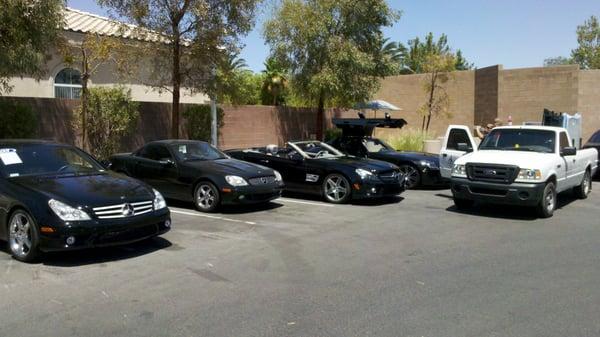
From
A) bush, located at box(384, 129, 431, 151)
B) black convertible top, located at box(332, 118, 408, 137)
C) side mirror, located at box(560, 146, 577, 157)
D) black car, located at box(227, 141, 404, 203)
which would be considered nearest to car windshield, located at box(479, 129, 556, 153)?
side mirror, located at box(560, 146, 577, 157)

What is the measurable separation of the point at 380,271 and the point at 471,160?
16.0 feet

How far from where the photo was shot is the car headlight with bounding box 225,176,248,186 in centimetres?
1000

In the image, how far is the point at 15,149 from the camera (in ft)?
25.0

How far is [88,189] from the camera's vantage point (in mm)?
6965

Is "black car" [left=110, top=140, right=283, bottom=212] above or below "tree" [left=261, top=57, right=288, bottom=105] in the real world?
below

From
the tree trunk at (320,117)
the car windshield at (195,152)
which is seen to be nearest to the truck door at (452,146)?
the car windshield at (195,152)

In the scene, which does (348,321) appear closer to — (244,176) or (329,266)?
(329,266)

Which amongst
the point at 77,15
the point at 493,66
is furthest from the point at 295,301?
the point at 493,66

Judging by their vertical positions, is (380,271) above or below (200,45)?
below

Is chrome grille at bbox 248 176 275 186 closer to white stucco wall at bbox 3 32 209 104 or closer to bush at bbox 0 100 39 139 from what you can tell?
white stucco wall at bbox 3 32 209 104

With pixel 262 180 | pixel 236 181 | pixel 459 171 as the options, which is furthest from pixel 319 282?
pixel 459 171

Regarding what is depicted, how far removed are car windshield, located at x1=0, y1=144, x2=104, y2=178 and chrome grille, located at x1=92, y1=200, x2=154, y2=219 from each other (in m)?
1.24

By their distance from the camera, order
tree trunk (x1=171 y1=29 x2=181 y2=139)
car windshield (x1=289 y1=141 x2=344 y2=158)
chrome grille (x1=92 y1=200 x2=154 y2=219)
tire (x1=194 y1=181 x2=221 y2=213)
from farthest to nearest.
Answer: tree trunk (x1=171 y1=29 x2=181 y2=139)
car windshield (x1=289 y1=141 x2=344 y2=158)
tire (x1=194 y1=181 x2=221 y2=213)
chrome grille (x1=92 y1=200 x2=154 y2=219)

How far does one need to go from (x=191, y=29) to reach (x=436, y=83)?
56.2 feet
